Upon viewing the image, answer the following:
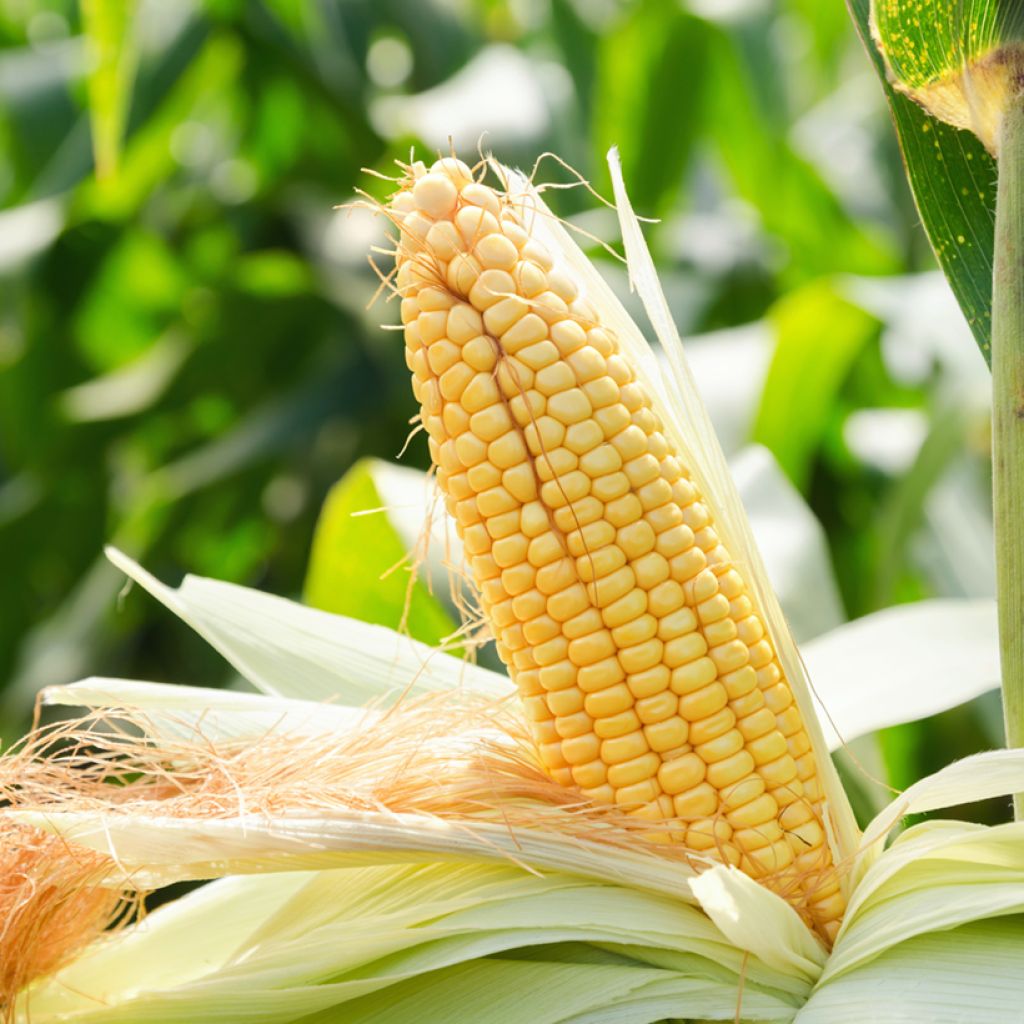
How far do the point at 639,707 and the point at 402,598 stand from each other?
45 cm

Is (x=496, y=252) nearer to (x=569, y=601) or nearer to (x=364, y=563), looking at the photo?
(x=569, y=601)

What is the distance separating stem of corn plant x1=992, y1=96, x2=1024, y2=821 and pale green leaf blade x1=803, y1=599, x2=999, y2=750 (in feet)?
0.43

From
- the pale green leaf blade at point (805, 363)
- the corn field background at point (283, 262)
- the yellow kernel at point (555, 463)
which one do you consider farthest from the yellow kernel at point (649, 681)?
the corn field background at point (283, 262)

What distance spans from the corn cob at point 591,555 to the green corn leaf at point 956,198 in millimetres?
178

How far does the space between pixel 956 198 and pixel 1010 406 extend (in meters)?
0.14

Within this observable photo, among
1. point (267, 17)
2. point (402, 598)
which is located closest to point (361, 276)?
point (267, 17)

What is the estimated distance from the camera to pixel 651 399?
629mm

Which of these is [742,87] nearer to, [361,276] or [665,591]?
[361,276]

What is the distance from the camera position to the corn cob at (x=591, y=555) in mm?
583

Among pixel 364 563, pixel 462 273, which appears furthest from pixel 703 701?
pixel 364 563

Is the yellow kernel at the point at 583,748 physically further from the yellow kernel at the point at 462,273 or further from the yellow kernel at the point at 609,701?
the yellow kernel at the point at 462,273

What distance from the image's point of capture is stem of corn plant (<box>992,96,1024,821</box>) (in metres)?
0.56

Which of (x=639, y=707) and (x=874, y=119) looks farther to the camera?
(x=874, y=119)

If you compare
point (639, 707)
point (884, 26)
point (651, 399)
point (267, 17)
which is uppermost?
point (267, 17)
